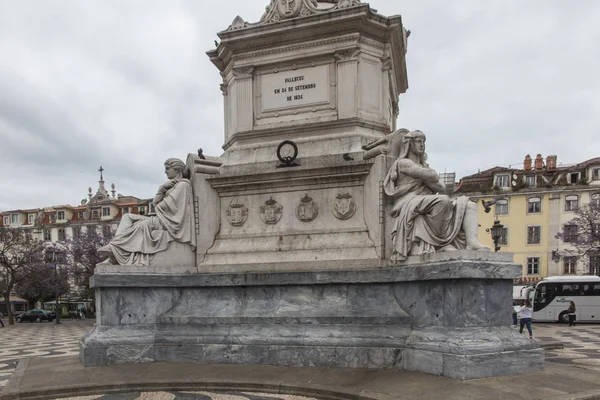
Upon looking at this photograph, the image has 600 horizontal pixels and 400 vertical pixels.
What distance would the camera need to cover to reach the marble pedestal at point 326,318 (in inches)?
244

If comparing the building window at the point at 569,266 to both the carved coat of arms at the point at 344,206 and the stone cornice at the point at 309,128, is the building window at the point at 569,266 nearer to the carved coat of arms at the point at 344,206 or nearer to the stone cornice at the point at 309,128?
the stone cornice at the point at 309,128

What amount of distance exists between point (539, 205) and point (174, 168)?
159 ft

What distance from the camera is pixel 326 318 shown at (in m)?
7.18

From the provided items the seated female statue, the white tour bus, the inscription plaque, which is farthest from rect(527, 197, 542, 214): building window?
the seated female statue

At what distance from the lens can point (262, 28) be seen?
349 inches

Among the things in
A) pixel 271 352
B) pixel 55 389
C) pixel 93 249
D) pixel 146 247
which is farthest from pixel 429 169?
pixel 93 249

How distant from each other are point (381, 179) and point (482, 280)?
7.68 ft

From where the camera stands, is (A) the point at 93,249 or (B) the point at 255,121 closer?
(B) the point at 255,121

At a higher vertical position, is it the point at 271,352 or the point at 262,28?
the point at 262,28

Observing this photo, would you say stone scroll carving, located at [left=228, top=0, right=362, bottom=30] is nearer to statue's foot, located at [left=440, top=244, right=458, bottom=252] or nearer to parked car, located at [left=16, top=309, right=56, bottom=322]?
statue's foot, located at [left=440, top=244, right=458, bottom=252]

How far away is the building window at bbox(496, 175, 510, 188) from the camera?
50.0m

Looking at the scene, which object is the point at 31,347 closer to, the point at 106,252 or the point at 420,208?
the point at 106,252

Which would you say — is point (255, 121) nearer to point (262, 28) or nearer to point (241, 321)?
point (262, 28)

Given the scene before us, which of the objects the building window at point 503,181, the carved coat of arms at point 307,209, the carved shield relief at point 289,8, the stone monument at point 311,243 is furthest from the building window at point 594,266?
the carved shield relief at point 289,8
